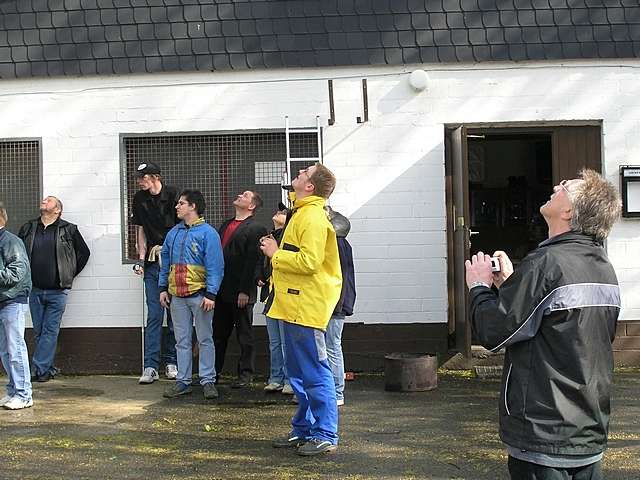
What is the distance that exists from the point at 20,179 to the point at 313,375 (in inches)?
196

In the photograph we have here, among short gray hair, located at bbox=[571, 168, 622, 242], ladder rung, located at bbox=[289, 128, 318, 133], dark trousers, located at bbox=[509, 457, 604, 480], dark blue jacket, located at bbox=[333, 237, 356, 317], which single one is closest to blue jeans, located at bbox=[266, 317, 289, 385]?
dark blue jacket, located at bbox=[333, 237, 356, 317]

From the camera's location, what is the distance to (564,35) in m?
9.07

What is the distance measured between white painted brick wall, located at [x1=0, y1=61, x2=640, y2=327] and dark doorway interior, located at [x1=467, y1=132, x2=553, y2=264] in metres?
2.67

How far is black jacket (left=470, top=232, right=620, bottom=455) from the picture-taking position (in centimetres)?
341

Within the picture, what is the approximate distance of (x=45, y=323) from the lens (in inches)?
357

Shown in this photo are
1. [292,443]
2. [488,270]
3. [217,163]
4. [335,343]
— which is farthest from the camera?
[217,163]

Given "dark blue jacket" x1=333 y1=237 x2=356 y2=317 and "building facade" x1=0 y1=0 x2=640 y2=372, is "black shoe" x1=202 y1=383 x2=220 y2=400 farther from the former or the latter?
"dark blue jacket" x1=333 y1=237 x2=356 y2=317

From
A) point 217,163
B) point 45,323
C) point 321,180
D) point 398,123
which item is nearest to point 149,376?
point 45,323

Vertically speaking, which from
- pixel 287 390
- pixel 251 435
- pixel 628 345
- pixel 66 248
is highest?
pixel 66 248

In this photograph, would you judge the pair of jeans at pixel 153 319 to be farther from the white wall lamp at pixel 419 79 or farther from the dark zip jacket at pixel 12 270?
the white wall lamp at pixel 419 79

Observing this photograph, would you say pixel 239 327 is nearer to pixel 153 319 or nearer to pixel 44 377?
pixel 153 319

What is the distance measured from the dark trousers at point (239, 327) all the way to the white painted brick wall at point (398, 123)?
53 cm

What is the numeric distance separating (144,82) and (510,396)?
672 cm

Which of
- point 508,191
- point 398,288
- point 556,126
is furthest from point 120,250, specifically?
point 508,191
